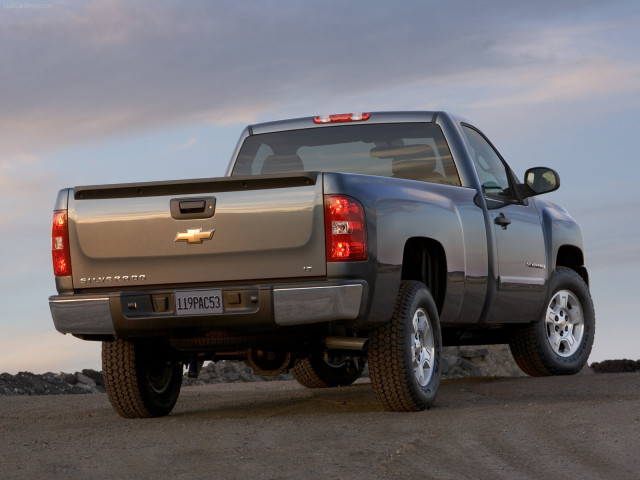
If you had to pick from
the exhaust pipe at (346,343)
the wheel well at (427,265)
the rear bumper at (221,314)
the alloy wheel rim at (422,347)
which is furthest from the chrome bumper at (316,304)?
the wheel well at (427,265)

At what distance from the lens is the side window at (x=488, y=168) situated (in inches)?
395

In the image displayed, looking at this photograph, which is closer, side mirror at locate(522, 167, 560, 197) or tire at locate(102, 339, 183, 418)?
tire at locate(102, 339, 183, 418)

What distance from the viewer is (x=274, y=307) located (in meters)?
7.59

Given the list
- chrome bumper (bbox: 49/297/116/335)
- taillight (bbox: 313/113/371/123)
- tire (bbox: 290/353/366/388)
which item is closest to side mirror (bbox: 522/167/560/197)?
taillight (bbox: 313/113/371/123)

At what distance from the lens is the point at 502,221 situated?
995 cm

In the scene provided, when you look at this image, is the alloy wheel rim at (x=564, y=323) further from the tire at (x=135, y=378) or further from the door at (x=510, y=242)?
the tire at (x=135, y=378)

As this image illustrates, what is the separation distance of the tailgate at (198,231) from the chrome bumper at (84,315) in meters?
0.16

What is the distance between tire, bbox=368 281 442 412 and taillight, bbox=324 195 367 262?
0.73 metres

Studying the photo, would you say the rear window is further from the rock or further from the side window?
the rock

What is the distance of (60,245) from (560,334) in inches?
217

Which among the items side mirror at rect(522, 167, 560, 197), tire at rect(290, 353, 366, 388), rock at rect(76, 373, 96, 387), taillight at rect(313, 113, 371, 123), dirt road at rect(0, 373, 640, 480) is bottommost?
rock at rect(76, 373, 96, 387)

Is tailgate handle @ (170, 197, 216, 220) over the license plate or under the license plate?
over

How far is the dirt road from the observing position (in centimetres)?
635

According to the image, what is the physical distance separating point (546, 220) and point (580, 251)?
44.8 inches
